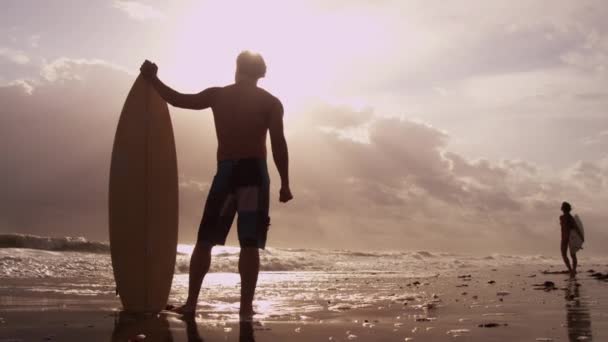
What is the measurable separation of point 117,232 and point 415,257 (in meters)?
27.4

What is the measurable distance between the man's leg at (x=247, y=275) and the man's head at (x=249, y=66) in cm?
124

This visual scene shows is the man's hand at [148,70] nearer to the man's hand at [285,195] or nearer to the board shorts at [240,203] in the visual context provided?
the board shorts at [240,203]

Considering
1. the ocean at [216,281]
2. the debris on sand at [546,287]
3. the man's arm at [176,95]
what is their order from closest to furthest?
1. the man's arm at [176,95]
2. the ocean at [216,281]
3. the debris on sand at [546,287]

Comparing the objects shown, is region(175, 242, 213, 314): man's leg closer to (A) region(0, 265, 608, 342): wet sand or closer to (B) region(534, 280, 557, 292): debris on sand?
(A) region(0, 265, 608, 342): wet sand

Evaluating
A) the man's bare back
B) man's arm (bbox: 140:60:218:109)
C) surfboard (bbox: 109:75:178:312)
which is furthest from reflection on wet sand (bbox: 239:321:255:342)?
man's arm (bbox: 140:60:218:109)

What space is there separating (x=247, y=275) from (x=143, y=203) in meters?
1.11

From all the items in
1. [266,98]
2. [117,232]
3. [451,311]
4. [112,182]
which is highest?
[266,98]

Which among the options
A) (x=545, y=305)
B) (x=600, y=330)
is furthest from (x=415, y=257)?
(x=600, y=330)

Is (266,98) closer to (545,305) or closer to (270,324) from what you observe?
(270,324)

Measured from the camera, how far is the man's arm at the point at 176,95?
4.17 m

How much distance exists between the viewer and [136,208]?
440 cm

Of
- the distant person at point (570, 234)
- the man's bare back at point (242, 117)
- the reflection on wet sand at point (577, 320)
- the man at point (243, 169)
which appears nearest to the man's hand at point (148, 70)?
the man at point (243, 169)

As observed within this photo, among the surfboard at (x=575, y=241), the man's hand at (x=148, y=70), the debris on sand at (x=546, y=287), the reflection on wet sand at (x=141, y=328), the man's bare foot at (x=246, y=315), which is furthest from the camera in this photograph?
the surfboard at (x=575, y=241)

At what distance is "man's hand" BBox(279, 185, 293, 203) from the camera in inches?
159
